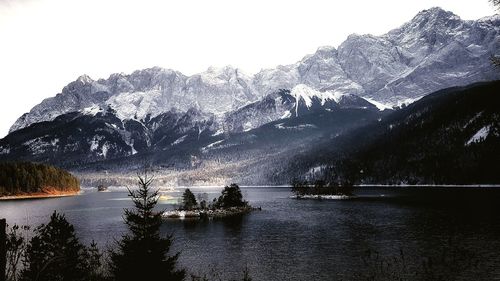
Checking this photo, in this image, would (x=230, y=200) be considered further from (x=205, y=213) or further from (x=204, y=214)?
(x=204, y=214)

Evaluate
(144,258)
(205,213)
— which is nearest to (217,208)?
(205,213)

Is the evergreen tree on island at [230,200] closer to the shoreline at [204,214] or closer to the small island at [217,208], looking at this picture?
the small island at [217,208]

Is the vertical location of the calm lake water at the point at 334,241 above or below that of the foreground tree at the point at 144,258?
below

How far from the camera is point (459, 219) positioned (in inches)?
4500

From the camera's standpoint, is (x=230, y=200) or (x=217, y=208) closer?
(x=217, y=208)

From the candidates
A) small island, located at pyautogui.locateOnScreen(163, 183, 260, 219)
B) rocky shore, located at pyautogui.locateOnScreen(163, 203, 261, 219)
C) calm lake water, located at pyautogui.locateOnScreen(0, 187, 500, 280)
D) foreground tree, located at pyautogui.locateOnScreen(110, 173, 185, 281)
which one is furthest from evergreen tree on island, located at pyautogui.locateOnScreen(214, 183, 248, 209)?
foreground tree, located at pyautogui.locateOnScreen(110, 173, 185, 281)

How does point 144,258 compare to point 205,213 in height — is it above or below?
above

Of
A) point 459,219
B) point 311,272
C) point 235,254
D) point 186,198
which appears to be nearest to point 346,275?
point 311,272

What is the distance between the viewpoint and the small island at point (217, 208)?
160 metres

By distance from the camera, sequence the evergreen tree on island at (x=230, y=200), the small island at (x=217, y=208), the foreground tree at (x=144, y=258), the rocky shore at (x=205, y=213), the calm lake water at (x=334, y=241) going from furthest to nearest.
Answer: the evergreen tree on island at (x=230, y=200) < the small island at (x=217, y=208) < the rocky shore at (x=205, y=213) < the calm lake water at (x=334, y=241) < the foreground tree at (x=144, y=258)

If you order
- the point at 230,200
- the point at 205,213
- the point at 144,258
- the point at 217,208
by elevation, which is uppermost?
the point at 144,258

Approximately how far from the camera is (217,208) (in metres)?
176

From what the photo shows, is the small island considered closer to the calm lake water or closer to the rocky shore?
the rocky shore

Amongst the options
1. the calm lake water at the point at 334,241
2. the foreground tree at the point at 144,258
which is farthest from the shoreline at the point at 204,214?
the foreground tree at the point at 144,258
